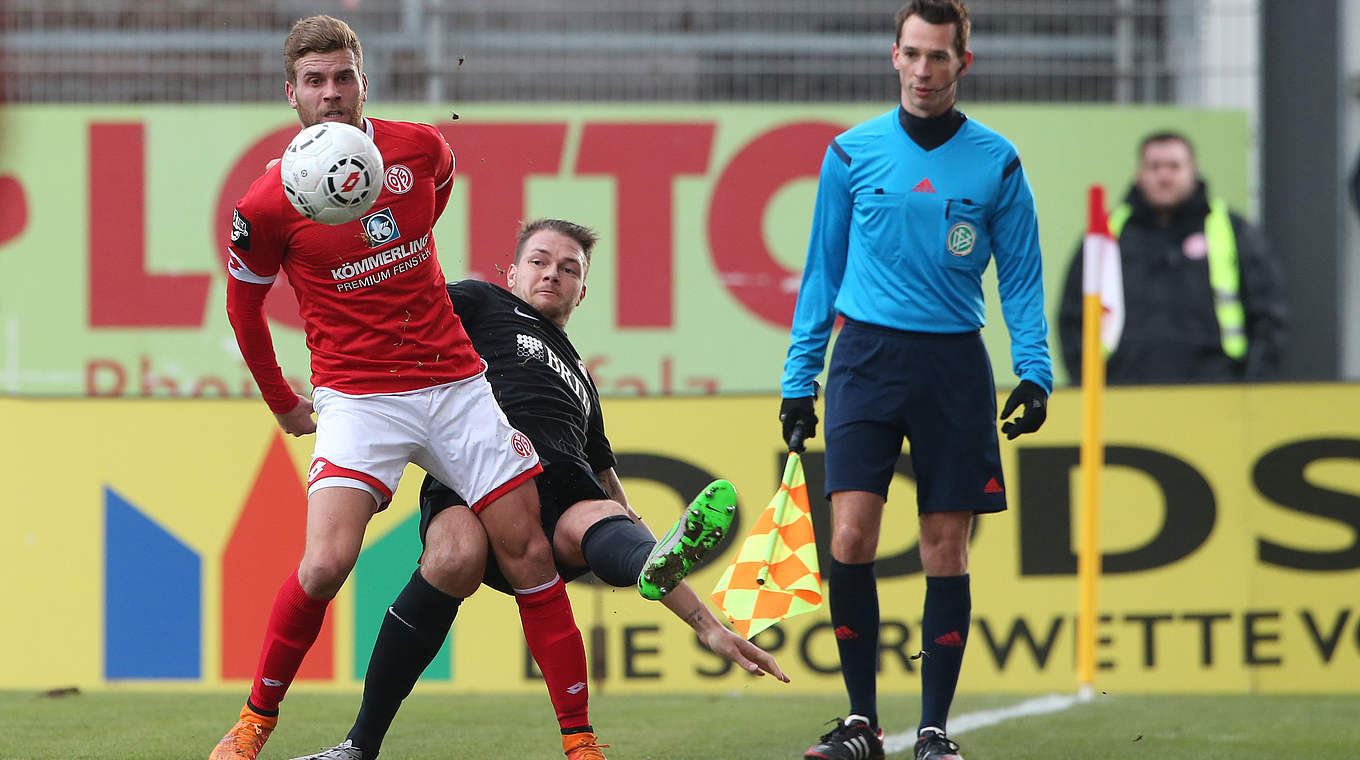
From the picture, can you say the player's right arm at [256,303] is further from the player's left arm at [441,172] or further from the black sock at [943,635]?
the black sock at [943,635]

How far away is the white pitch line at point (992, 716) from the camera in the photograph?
15.4 feet

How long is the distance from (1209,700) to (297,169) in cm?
410

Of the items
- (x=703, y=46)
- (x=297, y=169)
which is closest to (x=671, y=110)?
(x=703, y=46)

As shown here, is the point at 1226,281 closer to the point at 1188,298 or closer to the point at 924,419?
the point at 1188,298

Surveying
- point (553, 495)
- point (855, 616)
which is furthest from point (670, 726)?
point (553, 495)

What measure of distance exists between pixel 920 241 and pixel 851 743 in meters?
1.35

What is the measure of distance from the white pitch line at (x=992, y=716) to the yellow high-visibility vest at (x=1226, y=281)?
10.0ft

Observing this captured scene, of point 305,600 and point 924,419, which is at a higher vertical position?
point 924,419

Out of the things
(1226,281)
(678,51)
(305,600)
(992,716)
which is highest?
(678,51)

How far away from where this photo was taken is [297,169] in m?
3.51

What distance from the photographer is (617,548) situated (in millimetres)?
3701

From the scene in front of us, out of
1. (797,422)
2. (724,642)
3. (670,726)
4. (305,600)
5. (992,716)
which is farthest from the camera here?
(992,716)

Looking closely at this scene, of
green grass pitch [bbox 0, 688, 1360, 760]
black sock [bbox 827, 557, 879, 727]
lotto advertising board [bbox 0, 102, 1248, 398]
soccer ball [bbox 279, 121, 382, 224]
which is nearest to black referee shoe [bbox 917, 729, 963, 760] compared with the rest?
black sock [bbox 827, 557, 879, 727]

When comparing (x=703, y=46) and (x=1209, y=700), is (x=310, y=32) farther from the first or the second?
(x=703, y=46)
